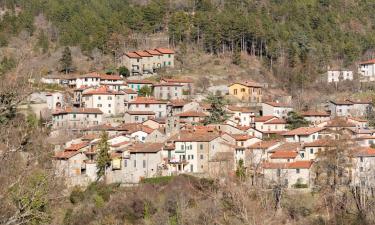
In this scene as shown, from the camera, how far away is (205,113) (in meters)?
52.2

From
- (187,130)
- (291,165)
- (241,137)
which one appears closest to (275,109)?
(241,137)

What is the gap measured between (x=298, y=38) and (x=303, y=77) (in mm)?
7604

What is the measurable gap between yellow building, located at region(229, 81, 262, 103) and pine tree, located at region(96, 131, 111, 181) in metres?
18.7

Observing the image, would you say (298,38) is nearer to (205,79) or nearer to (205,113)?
(205,79)

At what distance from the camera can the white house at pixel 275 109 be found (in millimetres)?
54375

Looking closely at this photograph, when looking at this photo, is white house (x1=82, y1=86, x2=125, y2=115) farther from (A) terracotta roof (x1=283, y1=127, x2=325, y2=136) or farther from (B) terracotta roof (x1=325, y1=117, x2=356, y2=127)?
(B) terracotta roof (x1=325, y1=117, x2=356, y2=127)

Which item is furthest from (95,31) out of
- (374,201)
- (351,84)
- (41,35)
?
(374,201)

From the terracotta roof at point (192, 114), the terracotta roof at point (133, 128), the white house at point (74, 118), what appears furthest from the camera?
the white house at point (74, 118)

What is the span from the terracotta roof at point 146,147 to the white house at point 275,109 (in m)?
13.2

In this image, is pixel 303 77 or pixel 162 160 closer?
pixel 162 160

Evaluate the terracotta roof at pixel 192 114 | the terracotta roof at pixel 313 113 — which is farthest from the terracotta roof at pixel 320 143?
the terracotta roof at pixel 192 114

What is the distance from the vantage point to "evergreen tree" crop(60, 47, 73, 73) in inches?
2440

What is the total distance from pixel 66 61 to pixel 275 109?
19.6m

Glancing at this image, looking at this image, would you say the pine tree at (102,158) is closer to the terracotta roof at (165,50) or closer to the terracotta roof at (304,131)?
the terracotta roof at (304,131)
